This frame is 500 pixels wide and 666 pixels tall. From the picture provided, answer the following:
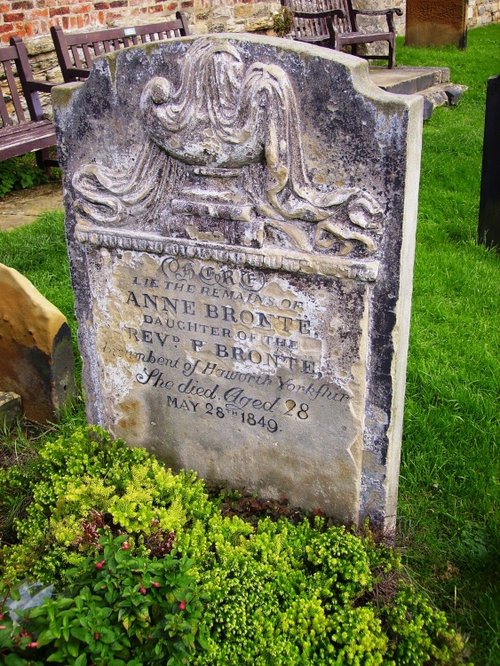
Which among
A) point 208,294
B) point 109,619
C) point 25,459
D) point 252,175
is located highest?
point 252,175

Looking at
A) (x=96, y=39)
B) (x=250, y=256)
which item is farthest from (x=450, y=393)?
(x=96, y=39)

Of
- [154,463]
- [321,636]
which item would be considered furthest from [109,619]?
[154,463]

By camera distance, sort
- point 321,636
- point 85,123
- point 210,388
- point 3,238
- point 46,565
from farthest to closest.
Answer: point 3,238 < point 210,388 < point 85,123 < point 46,565 < point 321,636

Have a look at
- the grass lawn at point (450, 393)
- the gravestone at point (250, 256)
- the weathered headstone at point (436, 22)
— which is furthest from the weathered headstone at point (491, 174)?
the weathered headstone at point (436, 22)

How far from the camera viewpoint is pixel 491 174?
5.29m

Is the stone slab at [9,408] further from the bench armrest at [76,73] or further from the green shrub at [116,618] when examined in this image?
the bench armrest at [76,73]

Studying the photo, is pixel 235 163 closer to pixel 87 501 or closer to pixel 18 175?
pixel 87 501

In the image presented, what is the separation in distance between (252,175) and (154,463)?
1.16 m

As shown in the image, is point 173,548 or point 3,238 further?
point 3,238

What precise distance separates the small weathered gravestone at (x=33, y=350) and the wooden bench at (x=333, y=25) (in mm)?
6334

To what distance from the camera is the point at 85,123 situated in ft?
8.85

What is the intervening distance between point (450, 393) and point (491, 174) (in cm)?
234

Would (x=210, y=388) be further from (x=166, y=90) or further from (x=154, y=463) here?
(x=166, y=90)

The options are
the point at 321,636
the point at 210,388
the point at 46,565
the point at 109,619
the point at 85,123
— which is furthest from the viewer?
the point at 210,388
